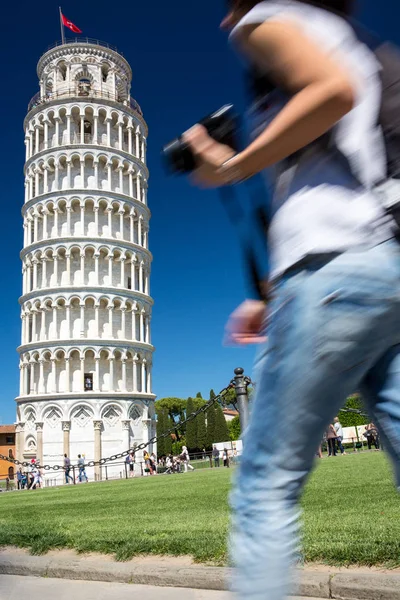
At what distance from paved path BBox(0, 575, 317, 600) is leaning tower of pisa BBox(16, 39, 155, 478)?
47.0 m

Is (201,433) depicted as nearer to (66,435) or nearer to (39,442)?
(66,435)

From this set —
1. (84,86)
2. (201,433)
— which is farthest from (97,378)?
(84,86)

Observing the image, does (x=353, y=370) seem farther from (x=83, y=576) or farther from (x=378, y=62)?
(x=83, y=576)

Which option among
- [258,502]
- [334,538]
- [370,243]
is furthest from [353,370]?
[334,538]

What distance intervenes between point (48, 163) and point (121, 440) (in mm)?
28790

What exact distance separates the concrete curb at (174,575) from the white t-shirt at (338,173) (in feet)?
4.48

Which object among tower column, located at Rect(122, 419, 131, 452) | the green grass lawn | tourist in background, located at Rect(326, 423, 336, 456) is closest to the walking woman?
the green grass lawn

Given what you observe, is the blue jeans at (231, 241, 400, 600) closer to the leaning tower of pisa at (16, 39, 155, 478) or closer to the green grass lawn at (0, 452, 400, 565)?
the green grass lawn at (0, 452, 400, 565)

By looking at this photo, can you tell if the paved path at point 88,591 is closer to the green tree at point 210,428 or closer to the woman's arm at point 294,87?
the woman's arm at point 294,87

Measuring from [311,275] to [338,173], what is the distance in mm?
300

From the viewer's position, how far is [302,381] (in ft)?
4.82

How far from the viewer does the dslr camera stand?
69.3 inches

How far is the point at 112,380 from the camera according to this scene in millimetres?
52969

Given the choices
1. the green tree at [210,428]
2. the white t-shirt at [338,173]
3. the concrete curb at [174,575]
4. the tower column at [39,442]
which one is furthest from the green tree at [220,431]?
the white t-shirt at [338,173]
